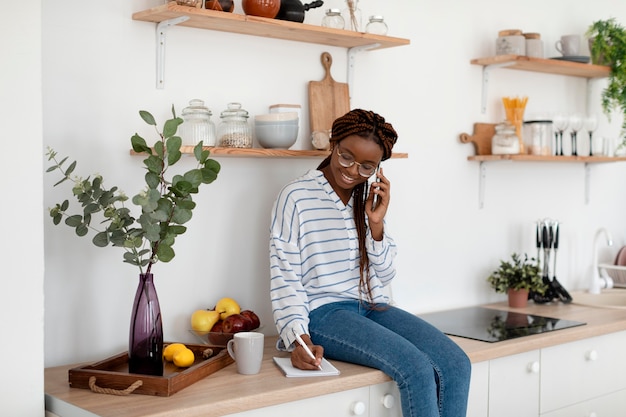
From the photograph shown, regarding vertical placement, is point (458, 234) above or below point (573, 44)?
below

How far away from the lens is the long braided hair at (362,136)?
2.37m

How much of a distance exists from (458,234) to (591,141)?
83 centimetres

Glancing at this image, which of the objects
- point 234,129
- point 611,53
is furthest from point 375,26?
point 611,53

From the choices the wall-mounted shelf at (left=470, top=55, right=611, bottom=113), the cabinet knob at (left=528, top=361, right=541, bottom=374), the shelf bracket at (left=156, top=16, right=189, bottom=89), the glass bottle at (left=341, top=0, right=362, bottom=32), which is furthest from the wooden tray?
the wall-mounted shelf at (left=470, top=55, right=611, bottom=113)

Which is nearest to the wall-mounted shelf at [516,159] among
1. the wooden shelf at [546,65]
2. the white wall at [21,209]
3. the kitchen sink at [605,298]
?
the wooden shelf at [546,65]

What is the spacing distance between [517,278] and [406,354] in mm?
1213

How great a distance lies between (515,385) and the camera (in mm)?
2666

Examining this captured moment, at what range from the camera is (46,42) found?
86.9 inches

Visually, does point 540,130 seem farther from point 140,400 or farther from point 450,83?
point 140,400

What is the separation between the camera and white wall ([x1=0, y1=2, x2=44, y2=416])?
1.84 meters

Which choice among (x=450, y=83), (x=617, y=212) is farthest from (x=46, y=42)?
(x=617, y=212)

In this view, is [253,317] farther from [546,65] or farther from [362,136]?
[546,65]

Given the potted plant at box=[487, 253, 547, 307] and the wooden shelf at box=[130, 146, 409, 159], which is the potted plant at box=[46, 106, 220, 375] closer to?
the wooden shelf at box=[130, 146, 409, 159]

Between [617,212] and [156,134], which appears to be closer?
[156,134]
